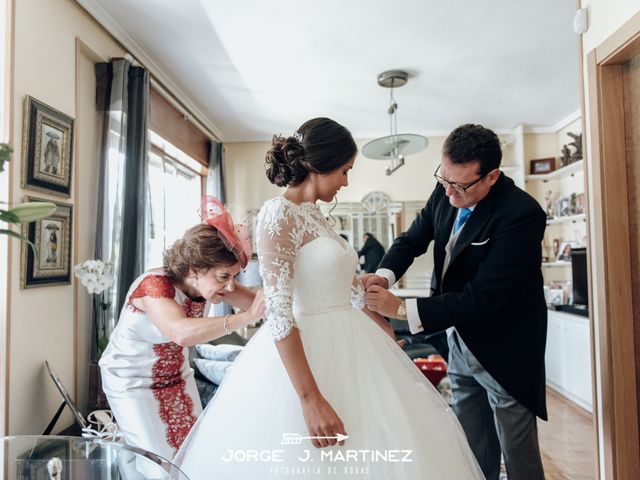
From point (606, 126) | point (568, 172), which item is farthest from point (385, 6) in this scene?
point (568, 172)

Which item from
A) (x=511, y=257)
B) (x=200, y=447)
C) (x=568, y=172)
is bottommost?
(x=200, y=447)

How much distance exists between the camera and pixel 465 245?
1575 mm

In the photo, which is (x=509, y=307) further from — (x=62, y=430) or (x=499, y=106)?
(x=499, y=106)

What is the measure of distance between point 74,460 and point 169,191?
11.9 feet

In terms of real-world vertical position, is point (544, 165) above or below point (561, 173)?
Result: above

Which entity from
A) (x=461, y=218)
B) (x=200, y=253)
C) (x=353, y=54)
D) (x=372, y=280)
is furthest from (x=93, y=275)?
(x=353, y=54)

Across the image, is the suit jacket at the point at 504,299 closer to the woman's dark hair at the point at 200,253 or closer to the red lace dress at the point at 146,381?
the woman's dark hair at the point at 200,253

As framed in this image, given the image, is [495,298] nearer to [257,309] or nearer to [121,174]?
[257,309]

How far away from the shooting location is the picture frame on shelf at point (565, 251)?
5047 millimetres

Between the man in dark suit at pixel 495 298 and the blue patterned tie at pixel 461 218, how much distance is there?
0.04 m

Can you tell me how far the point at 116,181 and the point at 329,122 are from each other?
6.44 feet

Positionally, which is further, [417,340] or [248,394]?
[417,340]

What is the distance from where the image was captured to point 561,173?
510cm

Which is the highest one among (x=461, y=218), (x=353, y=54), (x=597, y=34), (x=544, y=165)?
(x=353, y=54)
